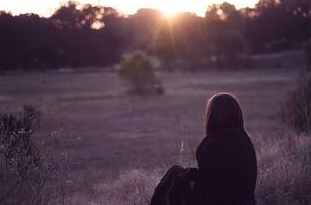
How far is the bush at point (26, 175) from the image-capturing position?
4590 millimetres

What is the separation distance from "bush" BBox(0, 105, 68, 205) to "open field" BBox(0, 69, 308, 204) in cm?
42

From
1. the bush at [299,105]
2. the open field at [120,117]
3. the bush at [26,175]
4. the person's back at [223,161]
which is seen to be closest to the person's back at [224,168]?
the person's back at [223,161]

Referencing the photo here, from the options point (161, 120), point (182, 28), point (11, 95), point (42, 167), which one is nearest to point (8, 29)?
point (11, 95)

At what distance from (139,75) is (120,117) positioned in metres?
11.6

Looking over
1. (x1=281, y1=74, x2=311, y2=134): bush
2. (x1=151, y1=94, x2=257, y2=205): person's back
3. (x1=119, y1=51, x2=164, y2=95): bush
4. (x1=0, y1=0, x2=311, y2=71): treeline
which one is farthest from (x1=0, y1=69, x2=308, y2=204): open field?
(x1=0, y1=0, x2=311, y2=71): treeline

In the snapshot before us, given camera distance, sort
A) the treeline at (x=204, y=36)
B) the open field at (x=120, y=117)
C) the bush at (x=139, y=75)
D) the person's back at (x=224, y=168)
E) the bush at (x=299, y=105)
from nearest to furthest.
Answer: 1. the person's back at (x=224, y=168)
2. the open field at (x=120, y=117)
3. the bush at (x=299, y=105)
4. the treeline at (x=204, y=36)
5. the bush at (x=139, y=75)

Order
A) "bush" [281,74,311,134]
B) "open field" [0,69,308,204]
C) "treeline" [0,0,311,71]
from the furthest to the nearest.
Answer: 1. "treeline" [0,0,311,71]
2. "bush" [281,74,311,134]
3. "open field" [0,69,308,204]

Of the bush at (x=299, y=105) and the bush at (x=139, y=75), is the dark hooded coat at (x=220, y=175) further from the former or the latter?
the bush at (x=139, y=75)

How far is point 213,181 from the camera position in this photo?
436 cm

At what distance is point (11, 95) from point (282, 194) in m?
3.55

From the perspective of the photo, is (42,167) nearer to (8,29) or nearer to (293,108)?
(8,29)

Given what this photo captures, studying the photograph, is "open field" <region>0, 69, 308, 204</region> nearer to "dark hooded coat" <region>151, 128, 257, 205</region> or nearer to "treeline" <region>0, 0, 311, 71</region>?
"dark hooded coat" <region>151, 128, 257, 205</region>

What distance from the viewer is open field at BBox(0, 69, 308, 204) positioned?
7.80m

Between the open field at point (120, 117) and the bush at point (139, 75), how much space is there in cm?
104
